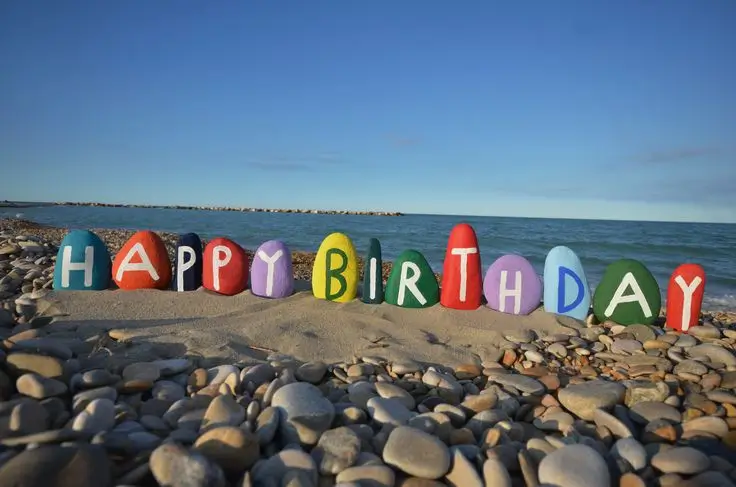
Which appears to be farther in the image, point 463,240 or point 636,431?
point 463,240

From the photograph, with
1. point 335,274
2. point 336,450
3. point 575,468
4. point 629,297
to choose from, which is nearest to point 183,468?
point 336,450

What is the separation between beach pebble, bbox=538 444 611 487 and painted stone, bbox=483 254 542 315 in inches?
97.3

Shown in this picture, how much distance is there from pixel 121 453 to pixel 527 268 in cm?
370

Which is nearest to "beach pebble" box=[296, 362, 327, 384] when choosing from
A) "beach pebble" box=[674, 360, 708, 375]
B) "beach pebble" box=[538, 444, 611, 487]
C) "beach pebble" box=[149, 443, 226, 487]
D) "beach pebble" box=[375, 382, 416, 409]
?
"beach pebble" box=[375, 382, 416, 409]

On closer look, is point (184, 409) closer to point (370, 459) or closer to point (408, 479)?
point (370, 459)

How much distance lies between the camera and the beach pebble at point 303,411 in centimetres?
204

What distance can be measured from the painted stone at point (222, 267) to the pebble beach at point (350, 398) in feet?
1.50

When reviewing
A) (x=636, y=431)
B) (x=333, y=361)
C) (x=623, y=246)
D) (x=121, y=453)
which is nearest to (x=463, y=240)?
(x=333, y=361)

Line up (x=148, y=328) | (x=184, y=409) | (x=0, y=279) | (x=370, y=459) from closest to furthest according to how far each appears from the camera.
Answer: (x=370, y=459) → (x=184, y=409) → (x=148, y=328) → (x=0, y=279)

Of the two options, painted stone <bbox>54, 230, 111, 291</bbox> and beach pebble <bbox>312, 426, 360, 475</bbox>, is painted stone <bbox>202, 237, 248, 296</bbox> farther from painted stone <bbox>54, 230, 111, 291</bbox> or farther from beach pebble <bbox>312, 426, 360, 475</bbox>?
beach pebble <bbox>312, 426, 360, 475</bbox>

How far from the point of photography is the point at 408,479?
1.82 meters

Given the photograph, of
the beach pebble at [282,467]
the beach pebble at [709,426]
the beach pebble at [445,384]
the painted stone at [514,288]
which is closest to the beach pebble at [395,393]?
the beach pebble at [445,384]

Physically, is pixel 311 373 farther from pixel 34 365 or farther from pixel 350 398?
pixel 34 365

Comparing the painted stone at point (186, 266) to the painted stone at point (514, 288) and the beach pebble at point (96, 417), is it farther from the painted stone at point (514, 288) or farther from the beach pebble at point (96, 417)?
the painted stone at point (514, 288)
